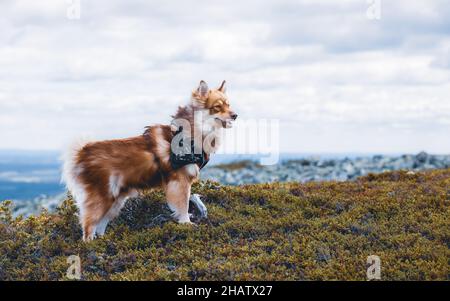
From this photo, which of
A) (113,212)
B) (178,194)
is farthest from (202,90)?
(113,212)

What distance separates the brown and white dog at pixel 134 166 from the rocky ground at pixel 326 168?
20.4 meters

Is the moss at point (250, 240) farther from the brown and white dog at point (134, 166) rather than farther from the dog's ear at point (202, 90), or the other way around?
the dog's ear at point (202, 90)

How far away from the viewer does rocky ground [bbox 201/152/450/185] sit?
35312 millimetres

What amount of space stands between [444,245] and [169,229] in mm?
5677

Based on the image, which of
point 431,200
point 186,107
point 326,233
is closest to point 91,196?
point 186,107

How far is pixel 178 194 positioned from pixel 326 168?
2814cm

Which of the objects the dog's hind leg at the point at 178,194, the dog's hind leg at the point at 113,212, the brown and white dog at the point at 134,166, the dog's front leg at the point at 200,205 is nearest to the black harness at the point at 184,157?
A: the brown and white dog at the point at 134,166

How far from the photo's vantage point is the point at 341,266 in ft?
36.9

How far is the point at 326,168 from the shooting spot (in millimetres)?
39625

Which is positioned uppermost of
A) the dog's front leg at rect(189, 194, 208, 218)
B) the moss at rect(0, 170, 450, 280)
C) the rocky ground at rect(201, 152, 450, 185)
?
the dog's front leg at rect(189, 194, 208, 218)

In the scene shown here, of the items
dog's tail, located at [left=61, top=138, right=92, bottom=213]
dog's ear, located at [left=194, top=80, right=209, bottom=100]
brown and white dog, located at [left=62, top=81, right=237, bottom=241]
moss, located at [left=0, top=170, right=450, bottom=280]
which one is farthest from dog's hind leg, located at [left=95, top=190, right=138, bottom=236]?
dog's ear, located at [left=194, top=80, right=209, bottom=100]

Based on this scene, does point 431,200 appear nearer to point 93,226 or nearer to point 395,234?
point 395,234

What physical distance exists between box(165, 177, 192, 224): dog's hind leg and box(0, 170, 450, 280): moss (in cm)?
38

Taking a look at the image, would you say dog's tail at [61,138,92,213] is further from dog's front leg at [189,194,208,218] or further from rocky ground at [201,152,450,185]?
rocky ground at [201,152,450,185]
